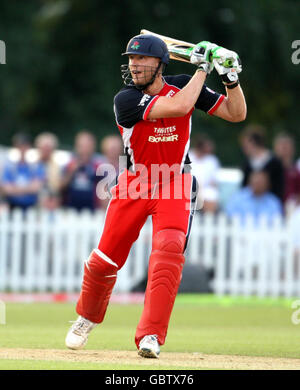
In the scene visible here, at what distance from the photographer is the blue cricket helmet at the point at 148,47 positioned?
296 inches

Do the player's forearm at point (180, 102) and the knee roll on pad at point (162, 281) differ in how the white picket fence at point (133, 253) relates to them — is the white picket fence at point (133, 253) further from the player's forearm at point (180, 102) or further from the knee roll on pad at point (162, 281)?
the player's forearm at point (180, 102)

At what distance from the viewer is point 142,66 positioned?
754cm

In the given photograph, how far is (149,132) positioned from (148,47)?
25.1 inches

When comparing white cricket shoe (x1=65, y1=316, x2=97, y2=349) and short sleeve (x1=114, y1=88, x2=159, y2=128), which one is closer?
short sleeve (x1=114, y1=88, x2=159, y2=128)

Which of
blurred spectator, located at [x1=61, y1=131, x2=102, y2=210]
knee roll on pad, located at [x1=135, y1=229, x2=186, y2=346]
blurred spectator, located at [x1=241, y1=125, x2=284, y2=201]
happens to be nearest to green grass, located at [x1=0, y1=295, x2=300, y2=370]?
knee roll on pad, located at [x1=135, y1=229, x2=186, y2=346]

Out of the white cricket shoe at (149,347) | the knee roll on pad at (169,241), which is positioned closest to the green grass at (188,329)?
the white cricket shoe at (149,347)

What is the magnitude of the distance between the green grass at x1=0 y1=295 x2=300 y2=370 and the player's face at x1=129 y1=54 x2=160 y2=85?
2143 millimetres

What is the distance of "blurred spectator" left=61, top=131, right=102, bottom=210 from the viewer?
14.9 metres

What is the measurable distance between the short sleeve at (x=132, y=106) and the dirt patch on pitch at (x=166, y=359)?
1750 millimetres

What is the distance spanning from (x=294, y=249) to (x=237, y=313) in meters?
3.03

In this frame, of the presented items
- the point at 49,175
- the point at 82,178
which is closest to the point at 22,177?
the point at 49,175

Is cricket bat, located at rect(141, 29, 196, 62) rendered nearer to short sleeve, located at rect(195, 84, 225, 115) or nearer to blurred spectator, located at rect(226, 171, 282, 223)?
short sleeve, located at rect(195, 84, 225, 115)
